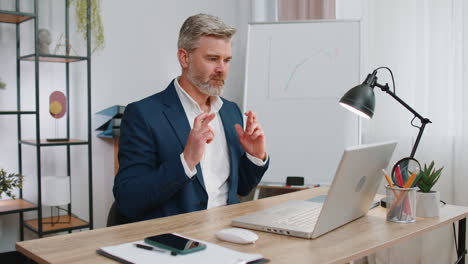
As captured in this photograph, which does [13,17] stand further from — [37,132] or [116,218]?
[116,218]

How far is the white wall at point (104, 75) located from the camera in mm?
2941

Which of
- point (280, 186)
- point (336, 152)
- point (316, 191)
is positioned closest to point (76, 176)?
point (280, 186)

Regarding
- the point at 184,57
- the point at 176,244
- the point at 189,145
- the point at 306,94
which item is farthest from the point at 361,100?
the point at 306,94

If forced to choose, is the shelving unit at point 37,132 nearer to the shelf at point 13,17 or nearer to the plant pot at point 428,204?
the shelf at point 13,17

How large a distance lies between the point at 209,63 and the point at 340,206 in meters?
0.81

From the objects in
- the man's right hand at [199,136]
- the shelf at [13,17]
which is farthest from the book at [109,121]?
the man's right hand at [199,136]

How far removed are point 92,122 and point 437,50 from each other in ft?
6.93

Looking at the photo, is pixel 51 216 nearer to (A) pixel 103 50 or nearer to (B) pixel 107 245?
(A) pixel 103 50

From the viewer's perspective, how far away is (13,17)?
8.93 feet

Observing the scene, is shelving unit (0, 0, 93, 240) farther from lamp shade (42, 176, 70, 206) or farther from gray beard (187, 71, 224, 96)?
gray beard (187, 71, 224, 96)

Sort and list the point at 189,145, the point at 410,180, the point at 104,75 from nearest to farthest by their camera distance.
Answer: the point at 410,180, the point at 189,145, the point at 104,75

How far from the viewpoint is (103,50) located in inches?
129

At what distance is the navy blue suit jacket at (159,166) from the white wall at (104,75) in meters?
1.44

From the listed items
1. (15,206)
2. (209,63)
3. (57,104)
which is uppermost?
(209,63)
